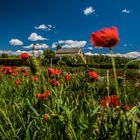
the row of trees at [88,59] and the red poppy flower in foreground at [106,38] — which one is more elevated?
the red poppy flower in foreground at [106,38]

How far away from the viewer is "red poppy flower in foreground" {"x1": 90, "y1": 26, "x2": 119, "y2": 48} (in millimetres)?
2023

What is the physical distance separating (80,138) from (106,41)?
1126 millimetres

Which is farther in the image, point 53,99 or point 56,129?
point 53,99

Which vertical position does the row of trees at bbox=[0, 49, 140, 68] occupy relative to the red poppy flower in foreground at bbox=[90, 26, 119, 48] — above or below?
below

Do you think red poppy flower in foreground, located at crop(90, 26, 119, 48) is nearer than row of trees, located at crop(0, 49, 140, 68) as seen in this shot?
Yes

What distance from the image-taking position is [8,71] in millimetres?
6242

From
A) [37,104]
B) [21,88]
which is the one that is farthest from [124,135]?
[21,88]

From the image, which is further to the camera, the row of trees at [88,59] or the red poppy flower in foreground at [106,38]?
the row of trees at [88,59]

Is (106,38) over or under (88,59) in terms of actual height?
over

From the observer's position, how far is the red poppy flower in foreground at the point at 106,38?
79.7 inches

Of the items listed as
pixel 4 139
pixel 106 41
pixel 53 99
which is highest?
pixel 106 41

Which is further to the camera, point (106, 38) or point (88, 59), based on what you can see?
point (88, 59)

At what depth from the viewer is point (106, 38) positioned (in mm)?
2041

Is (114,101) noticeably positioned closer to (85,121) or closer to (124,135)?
(85,121)
